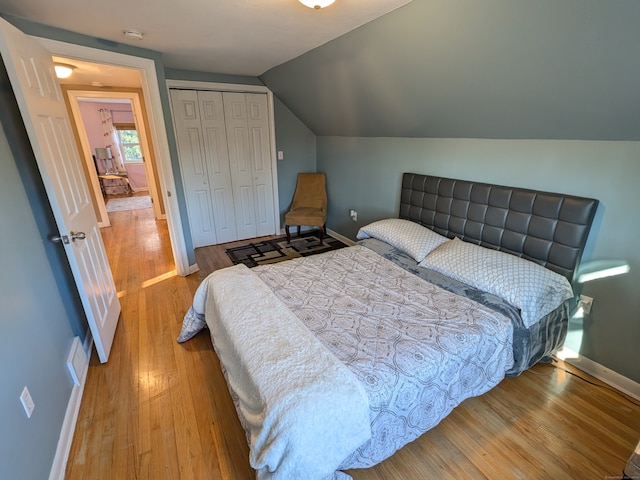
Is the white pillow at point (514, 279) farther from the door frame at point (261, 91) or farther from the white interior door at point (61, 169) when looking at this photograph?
the door frame at point (261, 91)

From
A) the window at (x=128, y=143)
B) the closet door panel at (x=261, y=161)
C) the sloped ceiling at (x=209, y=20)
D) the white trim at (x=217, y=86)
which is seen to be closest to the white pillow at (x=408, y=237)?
the sloped ceiling at (x=209, y=20)

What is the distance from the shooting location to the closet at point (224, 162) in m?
3.67

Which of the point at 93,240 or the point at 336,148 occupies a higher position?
the point at 336,148

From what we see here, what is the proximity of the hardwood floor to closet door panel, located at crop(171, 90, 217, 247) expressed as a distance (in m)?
2.04

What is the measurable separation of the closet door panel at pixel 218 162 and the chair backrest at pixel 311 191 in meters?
0.93

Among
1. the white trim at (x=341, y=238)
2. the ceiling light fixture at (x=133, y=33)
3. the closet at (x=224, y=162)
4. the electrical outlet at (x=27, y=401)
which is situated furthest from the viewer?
the white trim at (x=341, y=238)

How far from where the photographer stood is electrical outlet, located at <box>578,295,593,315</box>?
74.9 inches

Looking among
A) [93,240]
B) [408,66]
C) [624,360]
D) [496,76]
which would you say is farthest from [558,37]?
[93,240]

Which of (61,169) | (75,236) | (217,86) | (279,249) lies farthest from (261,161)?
(75,236)

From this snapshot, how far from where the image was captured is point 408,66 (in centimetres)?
210

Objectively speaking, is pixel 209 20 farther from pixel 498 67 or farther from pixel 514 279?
pixel 514 279

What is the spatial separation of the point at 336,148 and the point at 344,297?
2.64 meters

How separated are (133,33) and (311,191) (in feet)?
8.49

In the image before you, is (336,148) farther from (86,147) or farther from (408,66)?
(86,147)
